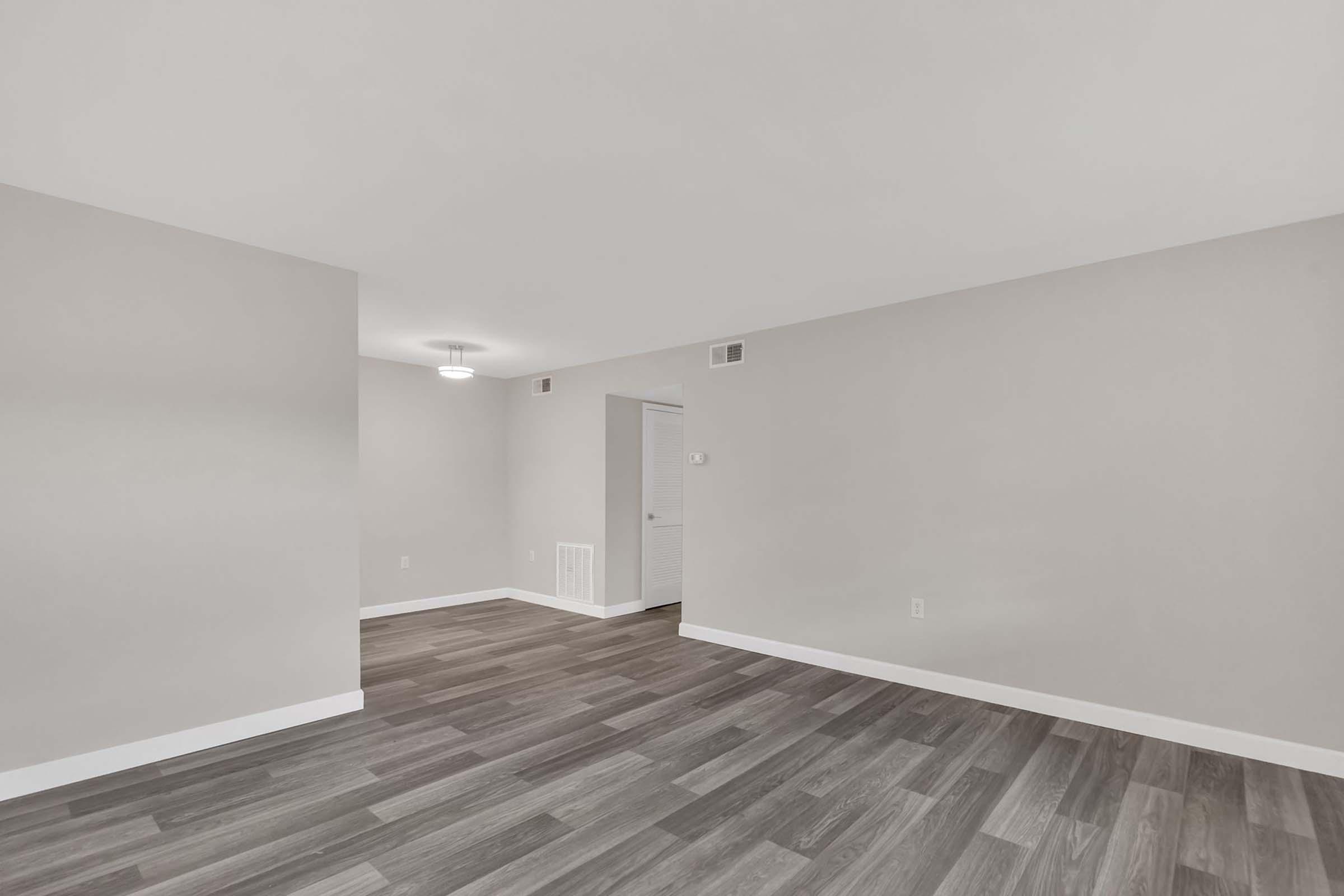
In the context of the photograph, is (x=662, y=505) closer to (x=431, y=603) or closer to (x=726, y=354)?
(x=726, y=354)

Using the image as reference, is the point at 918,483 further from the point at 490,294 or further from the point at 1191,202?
the point at 490,294

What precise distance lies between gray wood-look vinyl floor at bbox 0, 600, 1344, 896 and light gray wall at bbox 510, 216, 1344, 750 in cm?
43

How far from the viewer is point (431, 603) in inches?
253

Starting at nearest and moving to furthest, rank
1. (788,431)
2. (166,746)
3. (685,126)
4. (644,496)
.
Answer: (685,126) → (166,746) → (788,431) → (644,496)

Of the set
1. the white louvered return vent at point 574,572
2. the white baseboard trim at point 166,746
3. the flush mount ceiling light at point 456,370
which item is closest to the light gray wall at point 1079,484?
the white louvered return vent at point 574,572

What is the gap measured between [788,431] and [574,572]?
9.36 ft

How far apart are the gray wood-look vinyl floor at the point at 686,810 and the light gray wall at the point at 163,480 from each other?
→ 41 centimetres

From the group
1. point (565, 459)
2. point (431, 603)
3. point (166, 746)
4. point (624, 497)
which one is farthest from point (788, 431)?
point (431, 603)

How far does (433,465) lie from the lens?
6.48 metres

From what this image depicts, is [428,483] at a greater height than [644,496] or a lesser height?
greater

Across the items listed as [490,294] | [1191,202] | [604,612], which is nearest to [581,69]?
[490,294]

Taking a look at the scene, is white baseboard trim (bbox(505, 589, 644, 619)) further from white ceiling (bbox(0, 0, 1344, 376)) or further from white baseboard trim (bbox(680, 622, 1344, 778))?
white ceiling (bbox(0, 0, 1344, 376))

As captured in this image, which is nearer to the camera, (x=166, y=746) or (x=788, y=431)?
(x=166, y=746)

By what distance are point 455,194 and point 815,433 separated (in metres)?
2.95
